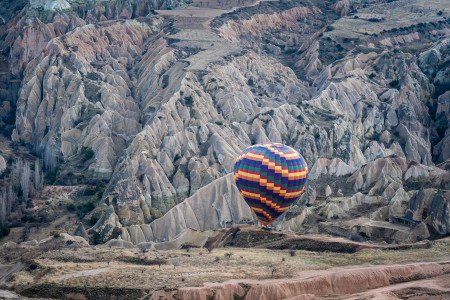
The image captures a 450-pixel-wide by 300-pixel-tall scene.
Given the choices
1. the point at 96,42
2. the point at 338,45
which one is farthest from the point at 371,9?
the point at 96,42

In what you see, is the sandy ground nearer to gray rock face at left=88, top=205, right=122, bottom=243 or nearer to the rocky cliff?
the rocky cliff

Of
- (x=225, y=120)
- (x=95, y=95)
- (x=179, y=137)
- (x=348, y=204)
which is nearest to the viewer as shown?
(x=348, y=204)

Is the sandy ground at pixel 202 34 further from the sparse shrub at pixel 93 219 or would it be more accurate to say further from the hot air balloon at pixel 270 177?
the hot air balloon at pixel 270 177

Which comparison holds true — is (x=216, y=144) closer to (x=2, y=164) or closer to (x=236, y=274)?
(x=2, y=164)

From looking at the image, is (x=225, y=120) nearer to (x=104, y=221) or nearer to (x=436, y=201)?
(x=104, y=221)

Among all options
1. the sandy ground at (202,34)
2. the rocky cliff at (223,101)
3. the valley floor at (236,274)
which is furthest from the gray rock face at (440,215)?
the sandy ground at (202,34)

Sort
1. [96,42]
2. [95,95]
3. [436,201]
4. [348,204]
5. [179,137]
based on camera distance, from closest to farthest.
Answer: [436,201] → [348,204] → [179,137] → [95,95] → [96,42]

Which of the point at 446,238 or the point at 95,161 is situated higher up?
the point at 446,238
